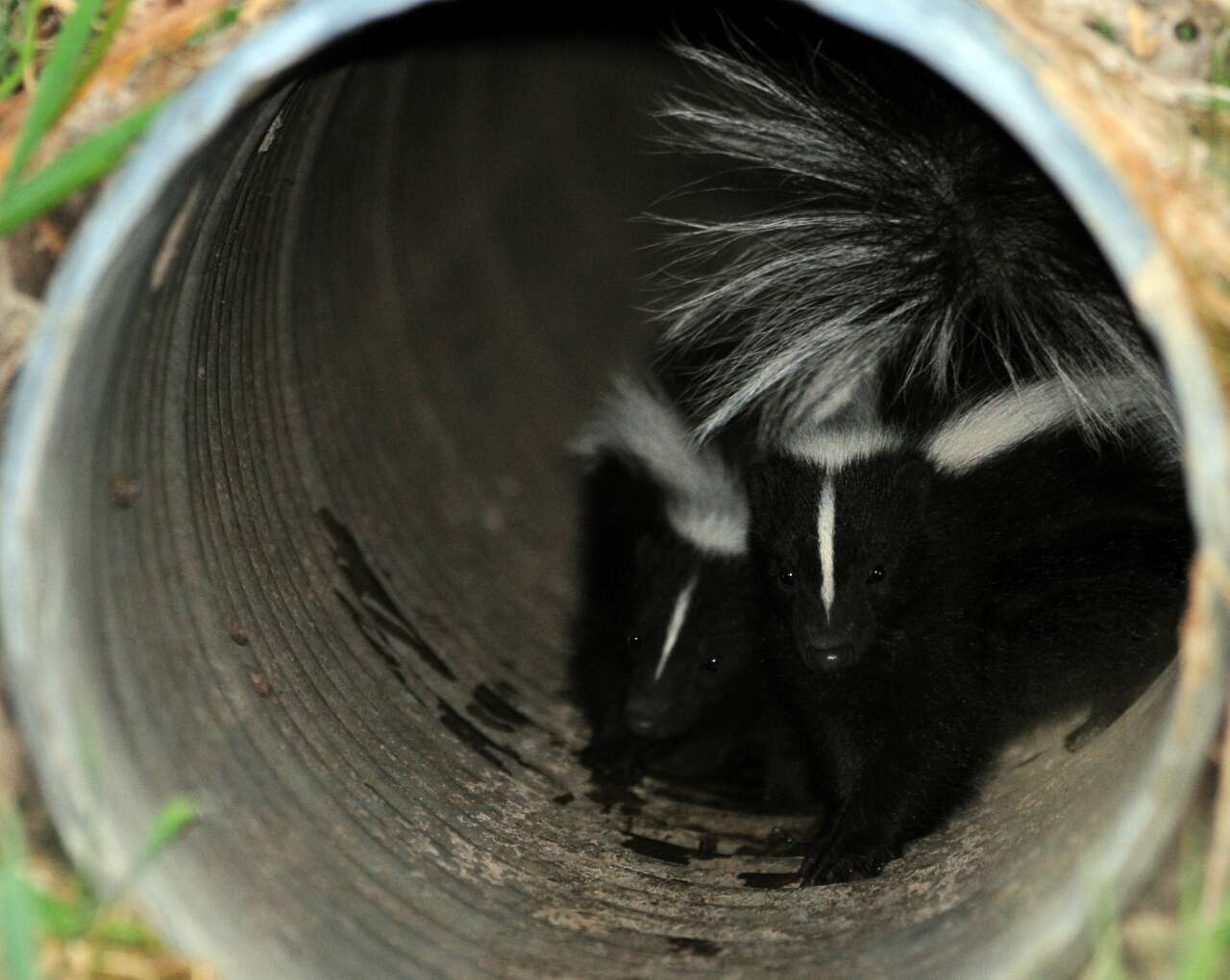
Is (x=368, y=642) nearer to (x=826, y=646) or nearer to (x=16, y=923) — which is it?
(x=826, y=646)

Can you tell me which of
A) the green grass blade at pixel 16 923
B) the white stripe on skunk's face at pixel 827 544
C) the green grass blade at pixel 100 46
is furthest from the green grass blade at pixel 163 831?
the white stripe on skunk's face at pixel 827 544

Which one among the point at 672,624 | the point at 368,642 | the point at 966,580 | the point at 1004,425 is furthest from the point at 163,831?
the point at 1004,425

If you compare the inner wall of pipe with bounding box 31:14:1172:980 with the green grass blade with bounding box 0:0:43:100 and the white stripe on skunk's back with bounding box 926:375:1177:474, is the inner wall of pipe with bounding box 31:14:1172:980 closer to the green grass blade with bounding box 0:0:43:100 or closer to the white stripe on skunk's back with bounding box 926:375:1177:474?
the green grass blade with bounding box 0:0:43:100

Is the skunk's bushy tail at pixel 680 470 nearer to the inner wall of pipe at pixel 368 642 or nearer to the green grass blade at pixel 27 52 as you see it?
the inner wall of pipe at pixel 368 642

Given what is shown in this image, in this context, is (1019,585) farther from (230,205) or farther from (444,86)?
(444,86)

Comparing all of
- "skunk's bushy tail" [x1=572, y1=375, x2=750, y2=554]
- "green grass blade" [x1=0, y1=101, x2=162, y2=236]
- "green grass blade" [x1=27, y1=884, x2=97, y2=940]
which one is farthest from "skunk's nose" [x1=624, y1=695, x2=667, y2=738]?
"green grass blade" [x1=0, y1=101, x2=162, y2=236]
